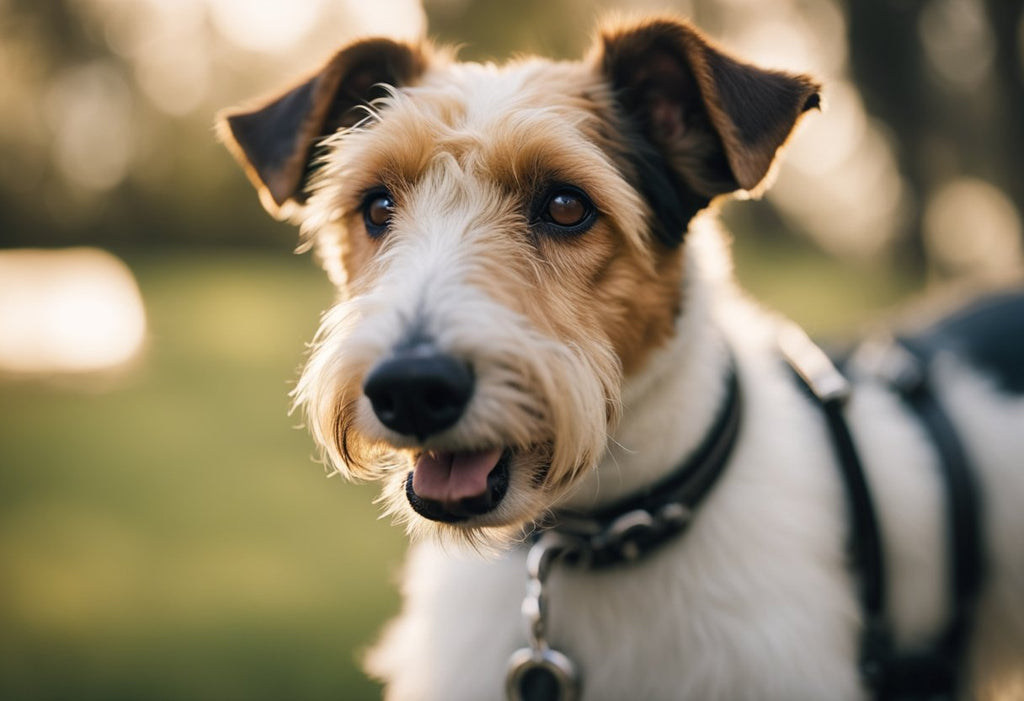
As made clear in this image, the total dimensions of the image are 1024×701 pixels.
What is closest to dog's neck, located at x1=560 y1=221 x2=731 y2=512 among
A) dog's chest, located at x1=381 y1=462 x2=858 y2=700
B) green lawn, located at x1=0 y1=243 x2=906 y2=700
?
dog's chest, located at x1=381 y1=462 x2=858 y2=700

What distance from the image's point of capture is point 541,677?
245 cm

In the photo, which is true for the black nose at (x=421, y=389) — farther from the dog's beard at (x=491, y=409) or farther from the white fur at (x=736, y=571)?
the white fur at (x=736, y=571)

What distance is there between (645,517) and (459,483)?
2.05 feet

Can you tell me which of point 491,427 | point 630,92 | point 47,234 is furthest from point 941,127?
point 47,234

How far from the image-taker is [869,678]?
8.45 feet

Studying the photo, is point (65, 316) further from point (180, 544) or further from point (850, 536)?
point (850, 536)

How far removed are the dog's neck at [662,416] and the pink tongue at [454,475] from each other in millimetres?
Answer: 444

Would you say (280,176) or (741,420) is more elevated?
(280,176)

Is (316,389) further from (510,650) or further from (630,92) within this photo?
(630,92)

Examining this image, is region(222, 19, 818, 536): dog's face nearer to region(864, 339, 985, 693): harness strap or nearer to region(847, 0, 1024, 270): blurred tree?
region(864, 339, 985, 693): harness strap

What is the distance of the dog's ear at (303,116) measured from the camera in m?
2.88

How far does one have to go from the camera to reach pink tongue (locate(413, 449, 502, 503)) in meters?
2.12

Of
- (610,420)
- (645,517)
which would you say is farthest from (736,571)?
(610,420)

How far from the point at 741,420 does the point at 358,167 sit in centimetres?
158
